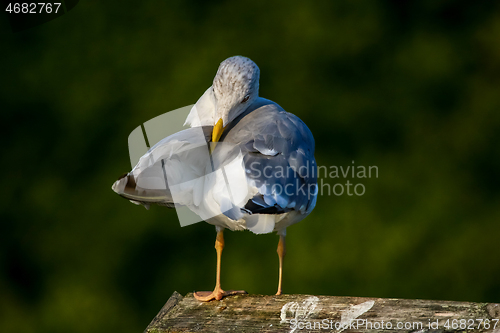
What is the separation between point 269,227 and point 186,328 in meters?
0.30

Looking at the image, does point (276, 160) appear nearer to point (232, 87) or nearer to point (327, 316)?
point (232, 87)

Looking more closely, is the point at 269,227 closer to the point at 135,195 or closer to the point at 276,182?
the point at 276,182

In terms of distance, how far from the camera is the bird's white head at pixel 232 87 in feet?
4.68

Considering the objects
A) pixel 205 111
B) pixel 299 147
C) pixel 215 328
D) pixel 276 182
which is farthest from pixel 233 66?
pixel 215 328

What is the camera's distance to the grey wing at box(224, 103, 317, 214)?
3.99 ft

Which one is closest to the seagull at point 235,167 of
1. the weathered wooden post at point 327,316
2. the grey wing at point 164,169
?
the grey wing at point 164,169

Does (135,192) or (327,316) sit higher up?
(135,192)

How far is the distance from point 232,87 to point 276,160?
261 mm

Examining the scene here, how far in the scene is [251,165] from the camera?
125 centimetres

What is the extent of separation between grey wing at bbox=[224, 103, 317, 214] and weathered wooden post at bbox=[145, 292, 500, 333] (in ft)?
0.80

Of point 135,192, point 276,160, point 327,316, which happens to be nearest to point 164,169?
point 135,192

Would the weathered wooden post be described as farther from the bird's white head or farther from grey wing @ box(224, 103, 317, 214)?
the bird's white head

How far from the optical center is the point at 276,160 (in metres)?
1.31

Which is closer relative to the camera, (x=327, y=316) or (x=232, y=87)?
(x=327, y=316)
